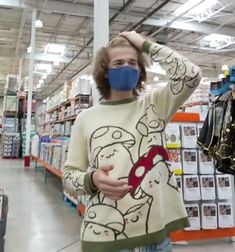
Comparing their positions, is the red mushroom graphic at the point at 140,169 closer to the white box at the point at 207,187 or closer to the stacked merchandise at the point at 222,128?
the stacked merchandise at the point at 222,128

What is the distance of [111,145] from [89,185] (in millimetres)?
156

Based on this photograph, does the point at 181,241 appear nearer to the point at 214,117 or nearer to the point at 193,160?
the point at 193,160

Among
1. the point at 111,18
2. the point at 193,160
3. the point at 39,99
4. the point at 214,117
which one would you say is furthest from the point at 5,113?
the point at 39,99

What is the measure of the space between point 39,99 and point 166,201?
114ft

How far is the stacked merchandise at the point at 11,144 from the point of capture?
15530 mm

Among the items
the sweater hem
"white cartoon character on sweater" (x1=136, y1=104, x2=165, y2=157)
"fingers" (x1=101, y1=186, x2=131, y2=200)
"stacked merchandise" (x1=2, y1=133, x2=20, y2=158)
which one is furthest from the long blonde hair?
"stacked merchandise" (x1=2, y1=133, x2=20, y2=158)

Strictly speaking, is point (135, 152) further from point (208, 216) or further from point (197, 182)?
point (208, 216)

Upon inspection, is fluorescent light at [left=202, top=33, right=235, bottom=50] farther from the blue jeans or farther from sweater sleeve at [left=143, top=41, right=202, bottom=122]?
the blue jeans

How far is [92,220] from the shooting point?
3.80 ft

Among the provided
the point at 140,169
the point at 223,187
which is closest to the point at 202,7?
the point at 223,187

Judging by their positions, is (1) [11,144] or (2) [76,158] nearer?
(2) [76,158]

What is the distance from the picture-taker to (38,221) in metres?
4.98

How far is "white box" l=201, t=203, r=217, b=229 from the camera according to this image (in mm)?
4031

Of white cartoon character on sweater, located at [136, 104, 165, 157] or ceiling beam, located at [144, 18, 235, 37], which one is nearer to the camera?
white cartoon character on sweater, located at [136, 104, 165, 157]
